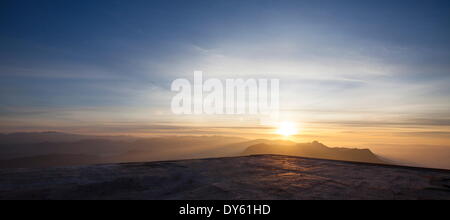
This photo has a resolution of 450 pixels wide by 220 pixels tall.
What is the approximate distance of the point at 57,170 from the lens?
207 inches

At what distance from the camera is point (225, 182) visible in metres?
4.39

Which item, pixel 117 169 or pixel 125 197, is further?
pixel 117 169

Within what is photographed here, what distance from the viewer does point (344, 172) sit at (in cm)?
531

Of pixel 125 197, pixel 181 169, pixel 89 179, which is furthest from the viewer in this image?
pixel 181 169

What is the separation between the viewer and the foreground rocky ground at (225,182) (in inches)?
143

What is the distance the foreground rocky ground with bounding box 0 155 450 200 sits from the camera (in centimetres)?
364
